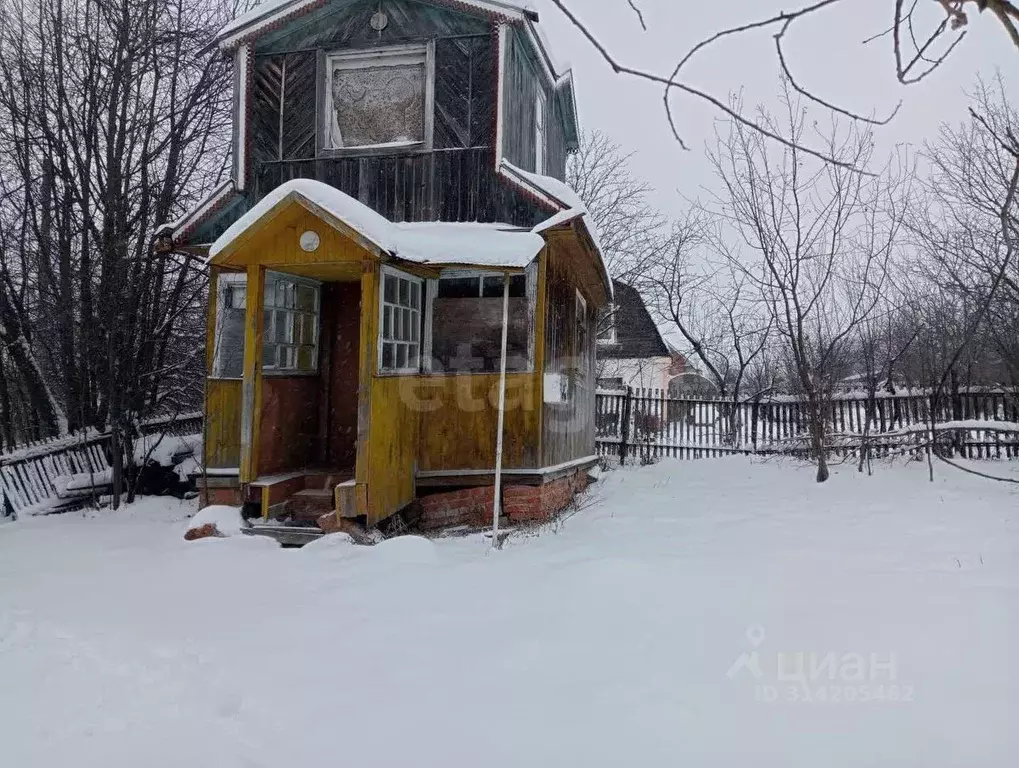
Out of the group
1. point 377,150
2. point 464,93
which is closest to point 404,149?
point 377,150

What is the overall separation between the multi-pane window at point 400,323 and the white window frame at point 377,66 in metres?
2.00

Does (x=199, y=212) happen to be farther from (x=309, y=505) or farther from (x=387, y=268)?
(x=309, y=505)

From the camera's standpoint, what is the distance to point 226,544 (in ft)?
20.3

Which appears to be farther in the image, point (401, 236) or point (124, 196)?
point (124, 196)

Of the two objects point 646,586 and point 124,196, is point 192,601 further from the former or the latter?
point 124,196

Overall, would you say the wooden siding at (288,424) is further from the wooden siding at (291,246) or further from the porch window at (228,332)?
the wooden siding at (291,246)

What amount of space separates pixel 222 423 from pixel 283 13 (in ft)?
16.3

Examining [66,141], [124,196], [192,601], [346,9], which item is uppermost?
[346,9]

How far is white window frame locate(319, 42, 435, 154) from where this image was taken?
8.12m

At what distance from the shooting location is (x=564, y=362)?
8.83 m

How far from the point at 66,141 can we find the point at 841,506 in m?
12.3

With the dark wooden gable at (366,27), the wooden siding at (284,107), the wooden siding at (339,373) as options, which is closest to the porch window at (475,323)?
the wooden siding at (339,373)

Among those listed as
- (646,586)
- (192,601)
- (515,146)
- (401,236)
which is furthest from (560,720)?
(515,146)

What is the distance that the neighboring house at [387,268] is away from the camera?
658cm
